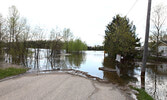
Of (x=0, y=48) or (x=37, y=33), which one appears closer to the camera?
(x=0, y=48)

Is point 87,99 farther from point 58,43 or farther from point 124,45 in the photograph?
point 58,43

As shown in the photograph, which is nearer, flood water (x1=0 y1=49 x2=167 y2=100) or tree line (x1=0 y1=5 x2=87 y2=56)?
flood water (x1=0 y1=49 x2=167 y2=100)

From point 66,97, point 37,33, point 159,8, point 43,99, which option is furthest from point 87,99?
point 159,8

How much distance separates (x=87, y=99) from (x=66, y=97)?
2.63ft

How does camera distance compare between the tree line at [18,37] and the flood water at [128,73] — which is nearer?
the flood water at [128,73]

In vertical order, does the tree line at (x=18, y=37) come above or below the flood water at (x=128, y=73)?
above

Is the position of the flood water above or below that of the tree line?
below

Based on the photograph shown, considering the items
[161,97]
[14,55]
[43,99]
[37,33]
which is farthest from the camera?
[37,33]

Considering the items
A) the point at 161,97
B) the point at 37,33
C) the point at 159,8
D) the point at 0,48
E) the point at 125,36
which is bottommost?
the point at 161,97

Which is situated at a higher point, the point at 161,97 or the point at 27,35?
the point at 27,35

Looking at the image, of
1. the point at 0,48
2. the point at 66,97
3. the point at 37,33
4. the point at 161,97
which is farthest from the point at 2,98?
the point at 37,33

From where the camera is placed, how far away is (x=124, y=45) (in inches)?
581

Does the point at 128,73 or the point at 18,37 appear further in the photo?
the point at 18,37

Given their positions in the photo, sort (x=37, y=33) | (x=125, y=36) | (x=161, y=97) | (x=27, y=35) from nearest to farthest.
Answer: (x=161, y=97) < (x=125, y=36) < (x=27, y=35) < (x=37, y=33)
